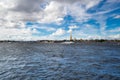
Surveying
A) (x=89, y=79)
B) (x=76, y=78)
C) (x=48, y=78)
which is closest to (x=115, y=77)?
(x=89, y=79)

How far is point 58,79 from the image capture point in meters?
16.9

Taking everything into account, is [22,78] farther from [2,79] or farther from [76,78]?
[76,78]

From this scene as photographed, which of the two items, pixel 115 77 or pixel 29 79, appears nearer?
pixel 29 79

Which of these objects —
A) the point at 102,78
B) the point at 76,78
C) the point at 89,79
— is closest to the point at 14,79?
the point at 76,78

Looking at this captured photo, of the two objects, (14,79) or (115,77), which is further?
(115,77)

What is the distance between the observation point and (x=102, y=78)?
1736 cm

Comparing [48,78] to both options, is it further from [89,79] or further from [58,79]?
[89,79]

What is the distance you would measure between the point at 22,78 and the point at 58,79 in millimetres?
4106

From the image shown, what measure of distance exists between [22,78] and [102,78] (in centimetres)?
922

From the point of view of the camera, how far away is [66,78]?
17250 mm

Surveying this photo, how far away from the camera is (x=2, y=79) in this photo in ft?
53.7

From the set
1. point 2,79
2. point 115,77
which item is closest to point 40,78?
point 2,79

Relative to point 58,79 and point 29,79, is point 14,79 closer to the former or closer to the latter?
point 29,79

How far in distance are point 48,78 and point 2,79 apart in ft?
16.5
